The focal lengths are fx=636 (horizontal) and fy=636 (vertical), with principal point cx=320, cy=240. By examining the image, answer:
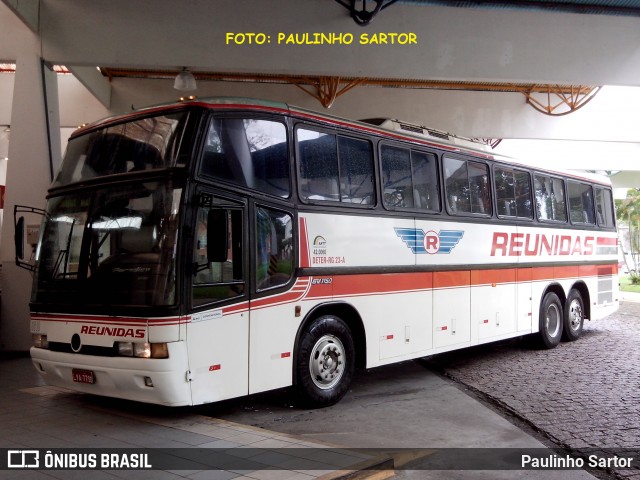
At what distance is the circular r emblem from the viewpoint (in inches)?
363

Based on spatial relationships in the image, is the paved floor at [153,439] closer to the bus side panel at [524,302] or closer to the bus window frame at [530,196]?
the bus window frame at [530,196]

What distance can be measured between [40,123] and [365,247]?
728 centimetres

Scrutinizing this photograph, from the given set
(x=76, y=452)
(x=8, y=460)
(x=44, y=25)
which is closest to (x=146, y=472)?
(x=76, y=452)

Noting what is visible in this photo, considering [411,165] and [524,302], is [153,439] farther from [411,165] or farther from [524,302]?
[524,302]

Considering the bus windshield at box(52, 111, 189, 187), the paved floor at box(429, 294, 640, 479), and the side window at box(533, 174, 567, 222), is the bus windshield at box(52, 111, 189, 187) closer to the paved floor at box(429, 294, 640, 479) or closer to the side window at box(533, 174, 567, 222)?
the paved floor at box(429, 294, 640, 479)

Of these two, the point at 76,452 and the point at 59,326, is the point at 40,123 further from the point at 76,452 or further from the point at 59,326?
the point at 76,452

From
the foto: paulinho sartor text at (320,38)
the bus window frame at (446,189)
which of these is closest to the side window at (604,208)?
the bus window frame at (446,189)

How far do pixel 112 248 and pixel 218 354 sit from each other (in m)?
1.51

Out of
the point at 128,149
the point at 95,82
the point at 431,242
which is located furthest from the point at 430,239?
the point at 95,82

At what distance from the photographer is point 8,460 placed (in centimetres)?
542

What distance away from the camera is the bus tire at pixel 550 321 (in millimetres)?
12336

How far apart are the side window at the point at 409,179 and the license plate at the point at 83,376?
4256mm

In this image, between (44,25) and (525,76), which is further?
(525,76)

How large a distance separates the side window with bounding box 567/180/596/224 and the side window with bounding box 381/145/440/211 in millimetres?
5242
